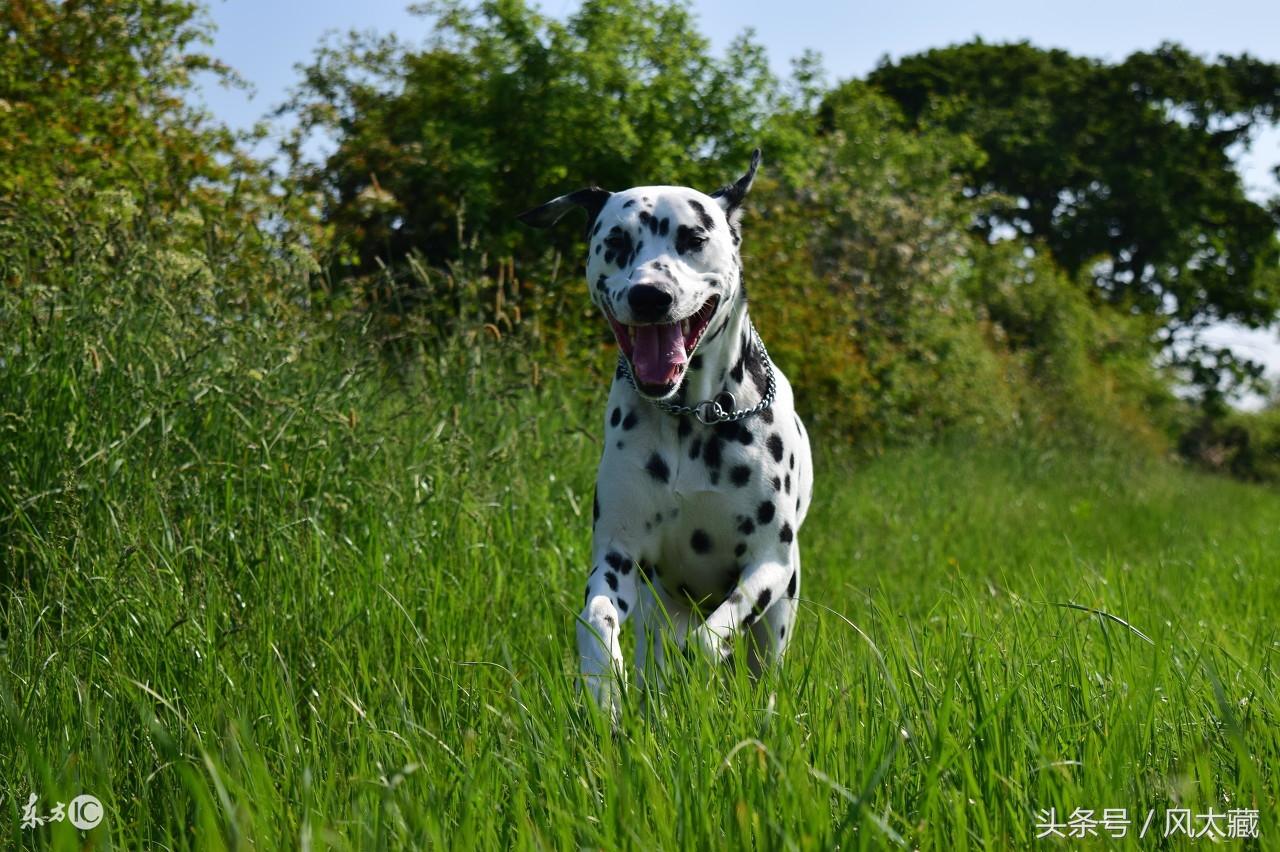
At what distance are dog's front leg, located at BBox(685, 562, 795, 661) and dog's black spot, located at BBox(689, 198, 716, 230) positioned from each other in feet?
3.36

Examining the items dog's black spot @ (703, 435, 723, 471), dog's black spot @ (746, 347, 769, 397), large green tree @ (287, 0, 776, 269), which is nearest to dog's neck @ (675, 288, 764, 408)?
dog's black spot @ (746, 347, 769, 397)

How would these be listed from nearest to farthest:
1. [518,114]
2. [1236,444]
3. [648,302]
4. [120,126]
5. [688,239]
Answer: [648,302] → [688,239] → [120,126] → [518,114] → [1236,444]

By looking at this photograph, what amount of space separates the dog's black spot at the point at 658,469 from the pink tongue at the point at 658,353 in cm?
30

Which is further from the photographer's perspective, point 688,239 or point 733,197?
point 733,197

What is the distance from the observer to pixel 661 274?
3.19m

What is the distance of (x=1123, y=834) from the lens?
2.09 meters

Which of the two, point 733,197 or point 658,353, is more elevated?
point 733,197

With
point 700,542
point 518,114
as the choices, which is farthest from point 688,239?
point 518,114

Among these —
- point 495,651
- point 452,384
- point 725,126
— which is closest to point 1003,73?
point 725,126

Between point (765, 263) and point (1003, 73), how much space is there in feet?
83.5

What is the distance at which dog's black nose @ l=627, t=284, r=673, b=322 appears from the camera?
10.2 feet

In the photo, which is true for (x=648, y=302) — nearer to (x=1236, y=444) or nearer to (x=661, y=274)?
(x=661, y=274)

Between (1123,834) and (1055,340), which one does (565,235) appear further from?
(1055,340)

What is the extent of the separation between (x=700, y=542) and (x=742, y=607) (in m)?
0.27
